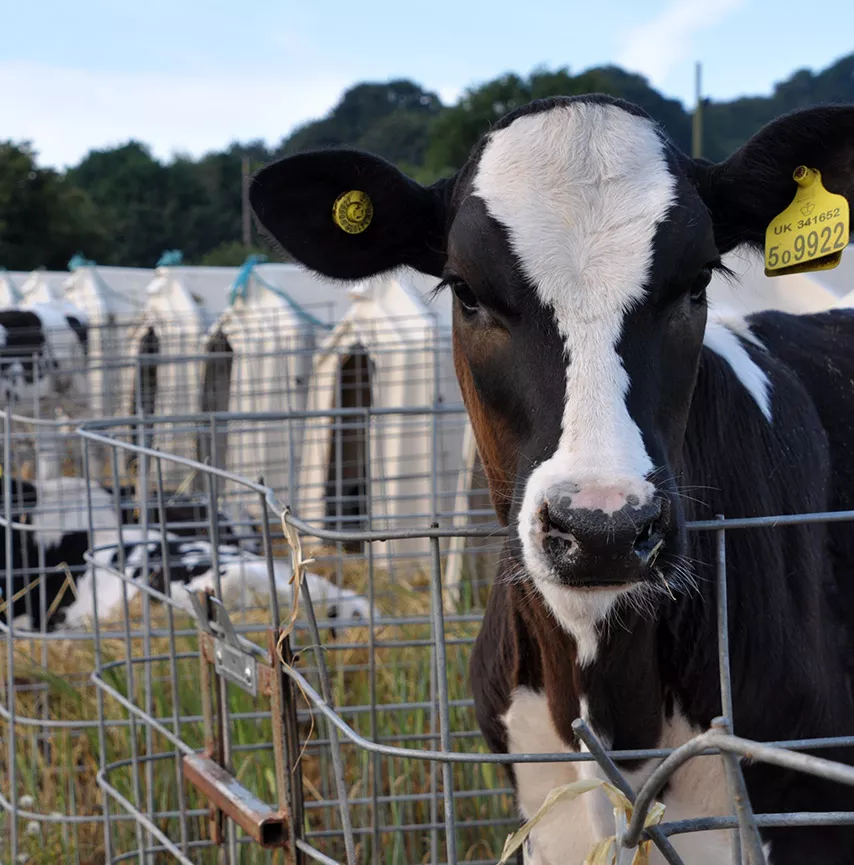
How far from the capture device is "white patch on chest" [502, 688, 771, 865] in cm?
218

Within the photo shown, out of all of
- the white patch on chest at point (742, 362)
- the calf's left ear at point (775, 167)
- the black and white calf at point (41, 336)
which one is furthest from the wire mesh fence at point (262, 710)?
the black and white calf at point (41, 336)

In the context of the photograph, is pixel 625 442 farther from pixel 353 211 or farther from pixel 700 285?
pixel 353 211

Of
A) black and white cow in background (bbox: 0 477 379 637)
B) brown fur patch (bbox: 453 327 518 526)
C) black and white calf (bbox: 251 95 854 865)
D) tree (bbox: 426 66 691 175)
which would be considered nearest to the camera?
black and white calf (bbox: 251 95 854 865)

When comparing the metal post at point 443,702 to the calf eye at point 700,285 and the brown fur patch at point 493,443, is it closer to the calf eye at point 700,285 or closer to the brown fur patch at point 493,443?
the brown fur patch at point 493,443

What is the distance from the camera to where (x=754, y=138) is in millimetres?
2348

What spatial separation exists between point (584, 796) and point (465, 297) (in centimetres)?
106

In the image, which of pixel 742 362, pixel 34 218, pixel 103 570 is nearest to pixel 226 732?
pixel 742 362

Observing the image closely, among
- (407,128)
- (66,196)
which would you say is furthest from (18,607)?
(407,128)

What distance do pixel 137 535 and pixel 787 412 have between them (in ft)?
15.3

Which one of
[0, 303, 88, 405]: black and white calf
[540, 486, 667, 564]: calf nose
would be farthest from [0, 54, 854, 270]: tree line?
[540, 486, 667, 564]: calf nose

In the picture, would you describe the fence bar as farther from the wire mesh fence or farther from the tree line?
the tree line

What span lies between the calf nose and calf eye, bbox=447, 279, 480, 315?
0.68m

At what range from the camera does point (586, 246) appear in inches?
81.9

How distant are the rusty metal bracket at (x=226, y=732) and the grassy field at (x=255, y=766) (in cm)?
32
